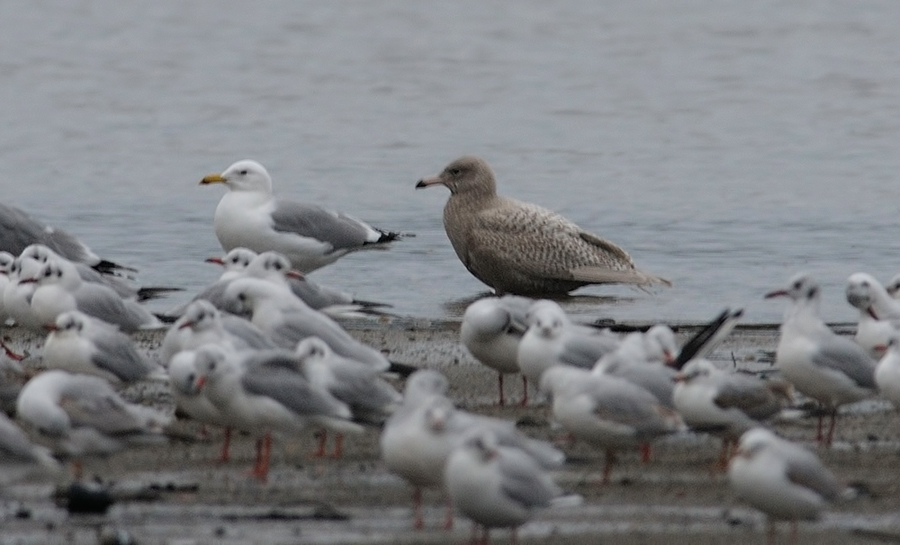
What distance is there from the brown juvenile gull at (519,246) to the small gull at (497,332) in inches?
165

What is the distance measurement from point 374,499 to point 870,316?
3761 mm

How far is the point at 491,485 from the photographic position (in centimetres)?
674

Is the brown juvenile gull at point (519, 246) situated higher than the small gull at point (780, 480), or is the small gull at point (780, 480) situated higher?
the brown juvenile gull at point (519, 246)

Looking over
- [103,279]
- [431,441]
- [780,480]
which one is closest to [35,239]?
[103,279]

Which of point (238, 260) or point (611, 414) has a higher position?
point (238, 260)

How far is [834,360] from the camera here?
9.07 meters

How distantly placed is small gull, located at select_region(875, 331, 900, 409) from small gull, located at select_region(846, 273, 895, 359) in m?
1.03

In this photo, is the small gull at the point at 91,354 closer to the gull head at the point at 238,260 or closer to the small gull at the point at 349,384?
the small gull at the point at 349,384

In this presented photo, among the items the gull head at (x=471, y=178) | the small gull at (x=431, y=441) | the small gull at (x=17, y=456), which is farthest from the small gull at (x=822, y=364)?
the gull head at (x=471, y=178)

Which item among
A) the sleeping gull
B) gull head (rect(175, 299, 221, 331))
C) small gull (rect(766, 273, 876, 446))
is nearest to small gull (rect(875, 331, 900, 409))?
small gull (rect(766, 273, 876, 446))

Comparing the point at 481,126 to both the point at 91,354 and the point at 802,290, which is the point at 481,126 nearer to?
the point at 802,290

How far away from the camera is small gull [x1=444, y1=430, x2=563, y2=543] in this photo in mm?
6750

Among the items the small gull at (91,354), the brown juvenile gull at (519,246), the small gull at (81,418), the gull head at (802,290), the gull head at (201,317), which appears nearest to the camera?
the small gull at (81,418)

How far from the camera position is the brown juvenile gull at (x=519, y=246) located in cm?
1416
